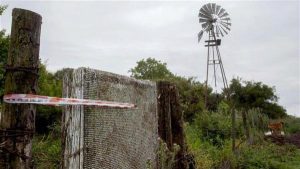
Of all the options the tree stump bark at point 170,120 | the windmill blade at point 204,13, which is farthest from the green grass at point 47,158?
the windmill blade at point 204,13

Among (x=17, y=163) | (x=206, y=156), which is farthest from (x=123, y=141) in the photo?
(x=206, y=156)

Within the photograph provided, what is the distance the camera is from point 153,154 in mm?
5664

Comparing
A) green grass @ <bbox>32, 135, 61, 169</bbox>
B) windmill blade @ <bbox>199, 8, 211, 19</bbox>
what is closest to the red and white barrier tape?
green grass @ <bbox>32, 135, 61, 169</bbox>

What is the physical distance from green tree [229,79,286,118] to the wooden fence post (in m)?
33.5

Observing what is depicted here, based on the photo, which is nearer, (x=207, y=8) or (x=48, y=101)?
(x=48, y=101)

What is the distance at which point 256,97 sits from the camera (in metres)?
36.4

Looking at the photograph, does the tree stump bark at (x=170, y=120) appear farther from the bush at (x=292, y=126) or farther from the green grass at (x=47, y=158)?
the bush at (x=292, y=126)

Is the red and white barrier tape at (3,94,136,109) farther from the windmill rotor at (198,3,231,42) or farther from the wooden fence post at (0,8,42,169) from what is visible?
the windmill rotor at (198,3,231,42)

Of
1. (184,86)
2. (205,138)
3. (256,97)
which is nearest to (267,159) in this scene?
(205,138)

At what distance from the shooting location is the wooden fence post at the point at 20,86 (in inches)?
126

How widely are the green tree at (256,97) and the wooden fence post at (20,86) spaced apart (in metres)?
33.5

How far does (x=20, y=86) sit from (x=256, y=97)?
114 ft

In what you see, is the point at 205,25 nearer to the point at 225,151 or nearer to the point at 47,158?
the point at 225,151

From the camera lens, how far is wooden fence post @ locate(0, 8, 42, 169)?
320 cm
